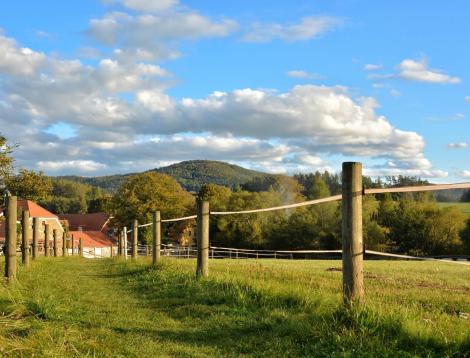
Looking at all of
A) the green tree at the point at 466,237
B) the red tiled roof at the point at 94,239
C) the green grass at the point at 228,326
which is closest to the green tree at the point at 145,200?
the red tiled roof at the point at 94,239

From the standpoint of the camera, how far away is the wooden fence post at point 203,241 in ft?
30.8

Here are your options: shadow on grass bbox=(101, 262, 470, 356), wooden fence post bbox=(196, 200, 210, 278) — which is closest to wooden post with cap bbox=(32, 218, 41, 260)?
wooden fence post bbox=(196, 200, 210, 278)

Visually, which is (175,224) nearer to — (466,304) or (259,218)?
(259,218)

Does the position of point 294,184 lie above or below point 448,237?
above

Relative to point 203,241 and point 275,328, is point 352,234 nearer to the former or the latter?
point 275,328

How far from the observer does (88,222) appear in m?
106

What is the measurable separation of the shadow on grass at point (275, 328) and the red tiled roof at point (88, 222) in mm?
98854

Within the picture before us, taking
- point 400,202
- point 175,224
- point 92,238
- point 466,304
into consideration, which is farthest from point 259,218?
point 466,304

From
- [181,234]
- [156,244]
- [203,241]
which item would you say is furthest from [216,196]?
[203,241]

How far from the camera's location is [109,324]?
230 inches

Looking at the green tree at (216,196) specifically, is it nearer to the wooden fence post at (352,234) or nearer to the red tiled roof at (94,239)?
the red tiled roof at (94,239)

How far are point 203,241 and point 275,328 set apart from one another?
4.39 m

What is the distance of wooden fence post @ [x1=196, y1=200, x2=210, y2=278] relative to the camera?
940 cm

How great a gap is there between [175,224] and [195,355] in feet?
238
